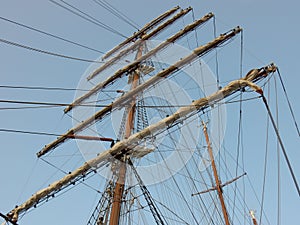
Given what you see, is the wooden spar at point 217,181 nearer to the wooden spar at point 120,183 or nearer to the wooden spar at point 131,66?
the wooden spar at point 120,183

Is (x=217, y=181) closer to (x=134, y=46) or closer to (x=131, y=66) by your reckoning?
(x=131, y=66)

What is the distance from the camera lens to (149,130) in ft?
29.4

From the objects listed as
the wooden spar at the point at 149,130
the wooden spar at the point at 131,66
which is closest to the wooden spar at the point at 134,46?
the wooden spar at the point at 131,66

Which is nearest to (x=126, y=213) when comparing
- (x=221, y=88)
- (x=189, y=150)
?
(x=189, y=150)

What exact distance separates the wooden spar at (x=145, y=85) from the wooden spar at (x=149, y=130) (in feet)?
5.22

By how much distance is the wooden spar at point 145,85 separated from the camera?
10.5 m

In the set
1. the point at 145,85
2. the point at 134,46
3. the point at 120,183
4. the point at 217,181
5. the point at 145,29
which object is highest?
the point at 145,29

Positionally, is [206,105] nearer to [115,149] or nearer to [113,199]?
[115,149]

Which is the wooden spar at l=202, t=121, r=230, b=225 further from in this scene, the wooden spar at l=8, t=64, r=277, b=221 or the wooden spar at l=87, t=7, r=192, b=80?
the wooden spar at l=8, t=64, r=277, b=221

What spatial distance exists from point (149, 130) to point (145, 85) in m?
2.67

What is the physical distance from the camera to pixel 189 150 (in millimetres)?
11586

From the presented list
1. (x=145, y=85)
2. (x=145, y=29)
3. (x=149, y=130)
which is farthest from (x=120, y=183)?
(x=145, y=29)

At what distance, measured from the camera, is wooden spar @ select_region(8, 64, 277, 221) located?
25.5 feet

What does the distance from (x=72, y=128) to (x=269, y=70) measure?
24.7 ft
